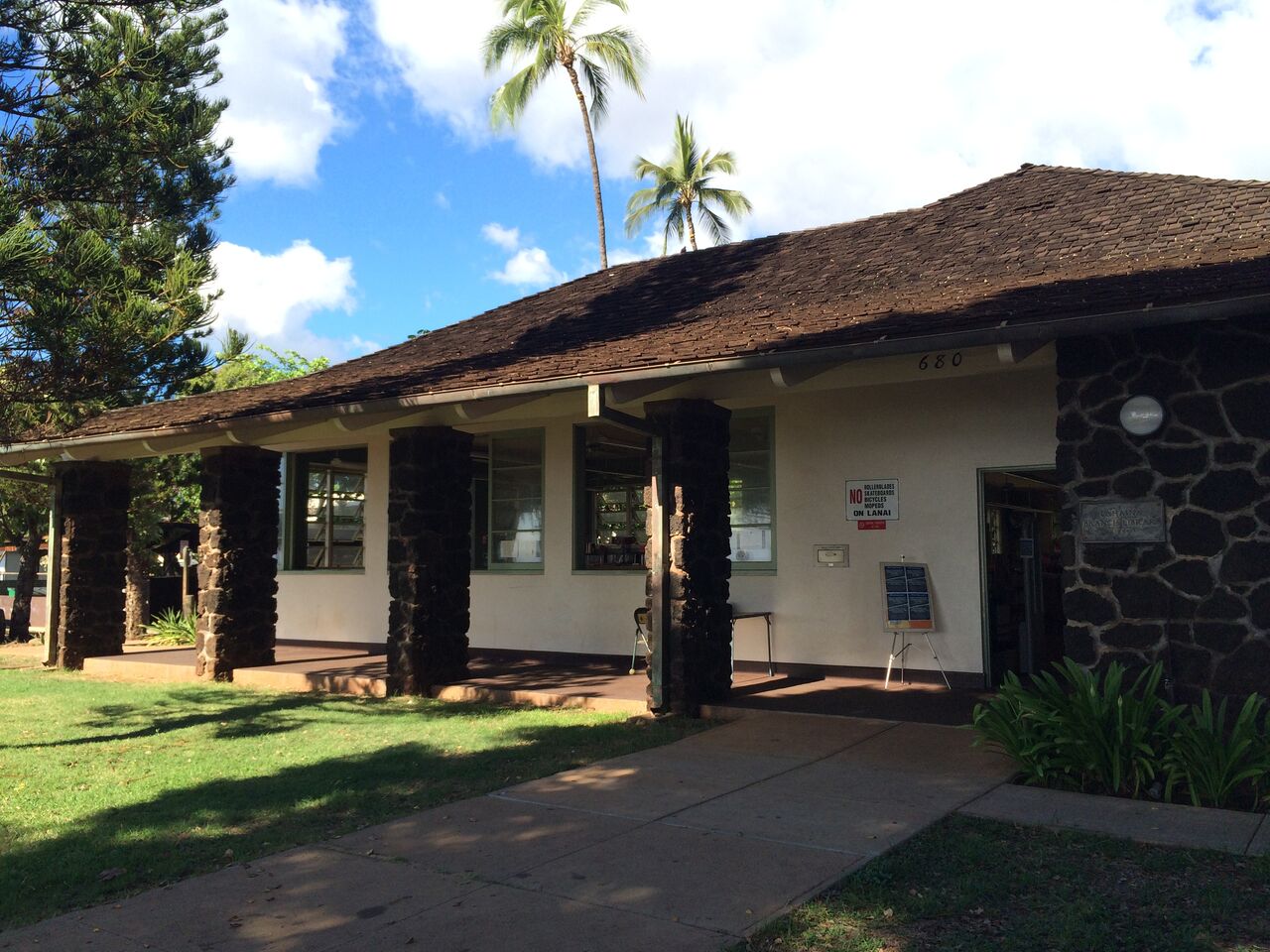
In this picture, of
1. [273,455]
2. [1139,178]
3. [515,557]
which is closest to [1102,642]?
[1139,178]

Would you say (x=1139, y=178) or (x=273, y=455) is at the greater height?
(x=1139, y=178)

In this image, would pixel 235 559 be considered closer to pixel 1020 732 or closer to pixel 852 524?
pixel 852 524

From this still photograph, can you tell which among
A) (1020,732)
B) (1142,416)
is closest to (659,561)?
(1020,732)

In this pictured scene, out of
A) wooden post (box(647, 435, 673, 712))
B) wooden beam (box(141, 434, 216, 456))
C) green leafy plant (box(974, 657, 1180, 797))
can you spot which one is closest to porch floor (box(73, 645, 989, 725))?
wooden post (box(647, 435, 673, 712))

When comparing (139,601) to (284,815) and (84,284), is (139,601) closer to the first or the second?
(84,284)

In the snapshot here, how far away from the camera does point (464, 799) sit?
629 cm

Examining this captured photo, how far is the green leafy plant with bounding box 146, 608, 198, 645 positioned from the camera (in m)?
16.2

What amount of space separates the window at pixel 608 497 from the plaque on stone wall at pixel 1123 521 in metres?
6.16

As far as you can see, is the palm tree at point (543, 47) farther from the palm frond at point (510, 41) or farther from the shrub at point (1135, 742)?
the shrub at point (1135, 742)

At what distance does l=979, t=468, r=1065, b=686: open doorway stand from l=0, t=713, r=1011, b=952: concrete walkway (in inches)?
127

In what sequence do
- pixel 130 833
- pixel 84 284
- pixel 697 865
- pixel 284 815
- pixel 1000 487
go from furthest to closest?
pixel 1000 487
pixel 84 284
pixel 284 815
pixel 130 833
pixel 697 865

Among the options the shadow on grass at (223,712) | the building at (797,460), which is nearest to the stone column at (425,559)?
the building at (797,460)

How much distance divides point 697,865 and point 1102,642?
3.40 m

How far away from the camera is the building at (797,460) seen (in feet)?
21.7
